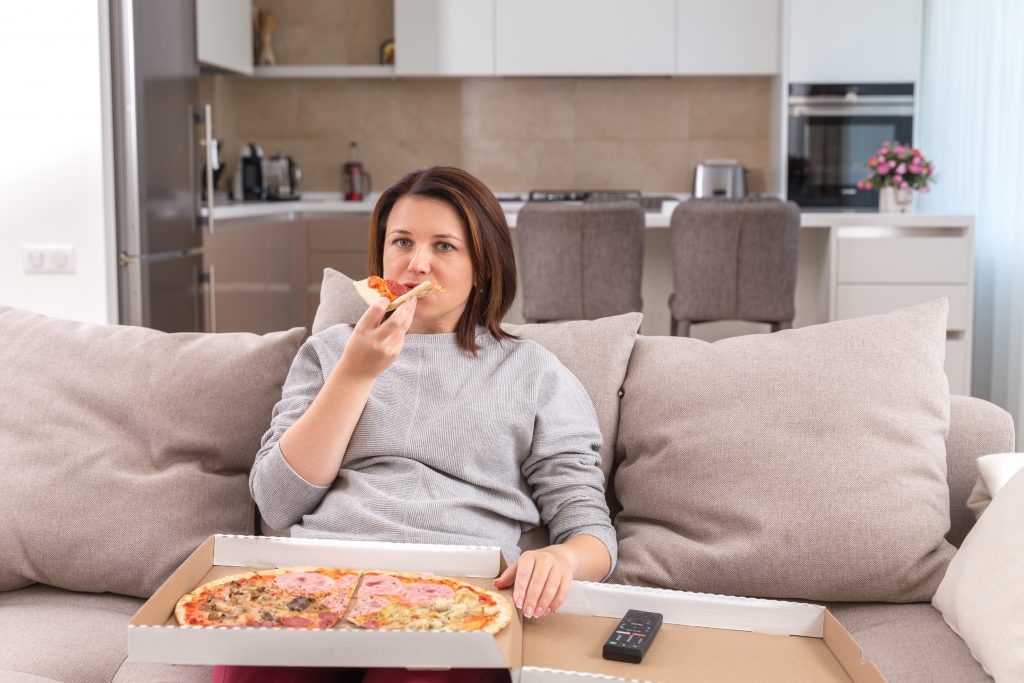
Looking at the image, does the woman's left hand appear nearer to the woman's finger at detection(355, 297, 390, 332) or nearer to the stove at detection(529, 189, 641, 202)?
the woman's finger at detection(355, 297, 390, 332)

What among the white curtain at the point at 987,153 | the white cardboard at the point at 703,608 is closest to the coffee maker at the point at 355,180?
the white curtain at the point at 987,153

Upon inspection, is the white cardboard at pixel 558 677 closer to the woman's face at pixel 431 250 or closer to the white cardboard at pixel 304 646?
the white cardboard at pixel 304 646

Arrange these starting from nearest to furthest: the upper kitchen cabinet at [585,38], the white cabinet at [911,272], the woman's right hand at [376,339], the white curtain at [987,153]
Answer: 1. the woman's right hand at [376,339]
2. the white curtain at [987,153]
3. the white cabinet at [911,272]
4. the upper kitchen cabinet at [585,38]

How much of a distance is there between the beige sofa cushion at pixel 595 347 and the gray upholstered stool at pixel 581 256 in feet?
6.88

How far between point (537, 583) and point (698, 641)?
0.19 m

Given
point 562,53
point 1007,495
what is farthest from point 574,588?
point 562,53

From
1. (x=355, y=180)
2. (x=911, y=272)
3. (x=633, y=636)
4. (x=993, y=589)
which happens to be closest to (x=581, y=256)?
(x=911, y=272)

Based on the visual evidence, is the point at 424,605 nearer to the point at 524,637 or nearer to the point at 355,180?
the point at 524,637

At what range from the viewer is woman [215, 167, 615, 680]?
139 centimetres

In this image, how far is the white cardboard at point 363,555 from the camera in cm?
125

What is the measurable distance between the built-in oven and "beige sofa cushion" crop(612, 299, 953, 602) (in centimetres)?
361

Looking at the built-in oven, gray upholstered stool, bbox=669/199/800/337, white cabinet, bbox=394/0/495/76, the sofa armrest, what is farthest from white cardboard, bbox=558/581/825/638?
white cabinet, bbox=394/0/495/76

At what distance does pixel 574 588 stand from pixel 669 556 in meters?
0.32

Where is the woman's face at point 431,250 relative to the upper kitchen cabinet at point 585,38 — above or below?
below
